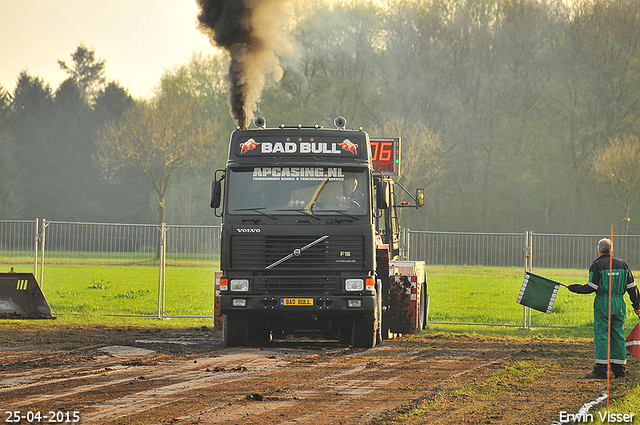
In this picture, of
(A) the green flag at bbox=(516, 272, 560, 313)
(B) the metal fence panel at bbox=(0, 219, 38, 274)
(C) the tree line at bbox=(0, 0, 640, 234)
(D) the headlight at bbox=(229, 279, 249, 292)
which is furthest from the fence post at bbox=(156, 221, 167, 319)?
(C) the tree line at bbox=(0, 0, 640, 234)

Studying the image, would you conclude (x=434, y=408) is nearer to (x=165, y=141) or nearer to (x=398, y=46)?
(x=165, y=141)

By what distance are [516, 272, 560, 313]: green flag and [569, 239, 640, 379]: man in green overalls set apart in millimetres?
569

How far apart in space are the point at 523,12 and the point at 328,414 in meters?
50.8

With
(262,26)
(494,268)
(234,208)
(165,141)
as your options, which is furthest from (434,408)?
(165,141)

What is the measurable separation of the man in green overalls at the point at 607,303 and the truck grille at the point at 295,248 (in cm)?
343

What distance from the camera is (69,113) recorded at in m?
75.4

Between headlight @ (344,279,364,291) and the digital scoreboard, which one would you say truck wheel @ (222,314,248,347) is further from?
the digital scoreboard

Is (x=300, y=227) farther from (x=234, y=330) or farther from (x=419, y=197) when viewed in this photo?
(x=419, y=197)

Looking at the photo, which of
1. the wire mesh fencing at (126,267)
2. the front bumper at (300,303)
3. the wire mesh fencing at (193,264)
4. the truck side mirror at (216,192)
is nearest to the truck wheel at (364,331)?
the front bumper at (300,303)

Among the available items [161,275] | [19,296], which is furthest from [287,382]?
[161,275]

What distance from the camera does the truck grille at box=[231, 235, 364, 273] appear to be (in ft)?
41.7

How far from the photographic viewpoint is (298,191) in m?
13.0

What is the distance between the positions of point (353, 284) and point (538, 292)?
2.82m

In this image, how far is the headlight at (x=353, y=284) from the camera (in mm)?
12719
